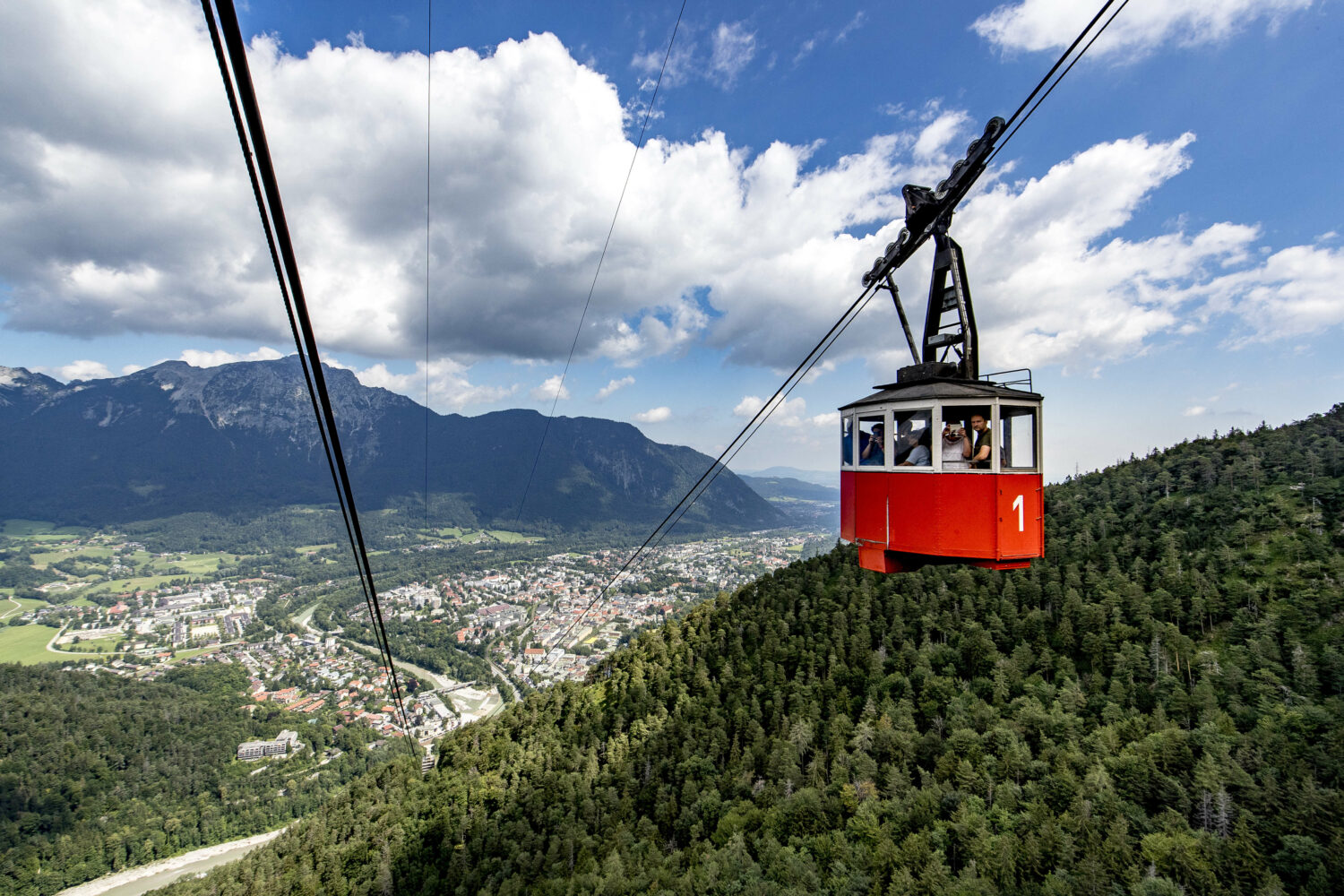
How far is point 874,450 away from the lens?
759cm

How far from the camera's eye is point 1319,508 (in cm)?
6625

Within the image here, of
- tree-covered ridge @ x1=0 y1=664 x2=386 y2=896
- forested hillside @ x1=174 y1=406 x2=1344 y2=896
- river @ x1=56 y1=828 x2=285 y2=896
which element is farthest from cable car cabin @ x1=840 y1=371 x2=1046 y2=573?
tree-covered ridge @ x1=0 y1=664 x2=386 y2=896

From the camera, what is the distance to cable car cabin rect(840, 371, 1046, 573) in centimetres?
670

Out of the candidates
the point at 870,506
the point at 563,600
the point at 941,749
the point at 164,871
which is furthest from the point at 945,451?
the point at 563,600

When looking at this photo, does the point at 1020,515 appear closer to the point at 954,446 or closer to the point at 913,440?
the point at 954,446

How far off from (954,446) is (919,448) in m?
0.42

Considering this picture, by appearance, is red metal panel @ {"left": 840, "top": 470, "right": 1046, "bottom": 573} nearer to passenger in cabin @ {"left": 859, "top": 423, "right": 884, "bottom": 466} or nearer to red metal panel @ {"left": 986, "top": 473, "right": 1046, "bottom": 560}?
red metal panel @ {"left": 986, "top": 473, "right": 1046, "bottom": 560}

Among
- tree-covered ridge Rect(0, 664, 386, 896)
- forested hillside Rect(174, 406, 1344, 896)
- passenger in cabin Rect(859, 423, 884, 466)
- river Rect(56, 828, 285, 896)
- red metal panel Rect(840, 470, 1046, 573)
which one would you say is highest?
passenger in cabin Rect(859, 423, 884, 466)

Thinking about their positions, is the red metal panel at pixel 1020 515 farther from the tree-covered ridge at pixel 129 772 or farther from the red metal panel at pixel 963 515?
the tree-covered ridge at pixel 129 772

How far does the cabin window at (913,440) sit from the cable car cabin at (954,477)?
1cm

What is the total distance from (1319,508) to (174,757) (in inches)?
6007

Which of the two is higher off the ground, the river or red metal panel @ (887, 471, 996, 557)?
red metal panel @ (887, 471, 996, 557)

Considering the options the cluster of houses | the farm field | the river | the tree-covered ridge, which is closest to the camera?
the river

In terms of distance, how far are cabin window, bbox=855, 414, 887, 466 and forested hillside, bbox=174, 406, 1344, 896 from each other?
26.3m
